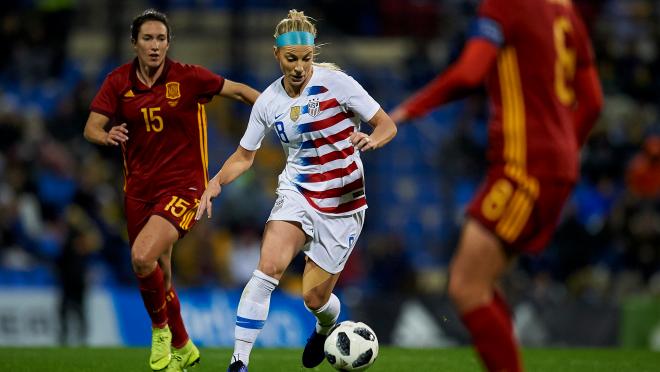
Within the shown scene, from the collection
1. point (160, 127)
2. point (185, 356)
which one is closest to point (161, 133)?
point (160, 127)

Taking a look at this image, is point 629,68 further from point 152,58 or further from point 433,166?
point 152,58

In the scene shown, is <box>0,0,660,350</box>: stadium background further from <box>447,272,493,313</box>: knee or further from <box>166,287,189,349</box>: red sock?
<box>447,272,493,313</box>: knee

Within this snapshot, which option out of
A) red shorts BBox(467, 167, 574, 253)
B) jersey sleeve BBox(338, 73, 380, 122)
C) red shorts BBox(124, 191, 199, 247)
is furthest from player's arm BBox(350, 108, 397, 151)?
red shorts BBox(124, 191, 199, 247)

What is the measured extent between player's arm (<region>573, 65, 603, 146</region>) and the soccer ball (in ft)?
9.10

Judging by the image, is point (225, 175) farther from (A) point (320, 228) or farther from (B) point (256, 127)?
(A) point (320, 228)

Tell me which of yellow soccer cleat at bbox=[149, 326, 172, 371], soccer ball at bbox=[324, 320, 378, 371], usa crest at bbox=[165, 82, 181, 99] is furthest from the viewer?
usa crest at bbox=[165, 82, 181, 99]

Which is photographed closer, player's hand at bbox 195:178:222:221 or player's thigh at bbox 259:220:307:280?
player's hand at bbox 195:178:222:221

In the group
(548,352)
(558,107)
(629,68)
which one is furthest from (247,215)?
(558,107)

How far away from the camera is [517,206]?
5332mm

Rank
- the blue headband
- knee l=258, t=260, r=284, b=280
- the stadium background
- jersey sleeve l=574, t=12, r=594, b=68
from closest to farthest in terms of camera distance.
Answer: jersey sleeve l=574, t=12, r=594, b=68 < knee l=258, t=260, r=284, b=280 < the blue headband < the stadium background

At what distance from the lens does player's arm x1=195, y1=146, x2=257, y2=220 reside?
7430 mm

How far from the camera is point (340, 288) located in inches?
632

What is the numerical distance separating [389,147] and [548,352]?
7.27 m

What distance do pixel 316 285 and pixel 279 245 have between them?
586 millimetres
